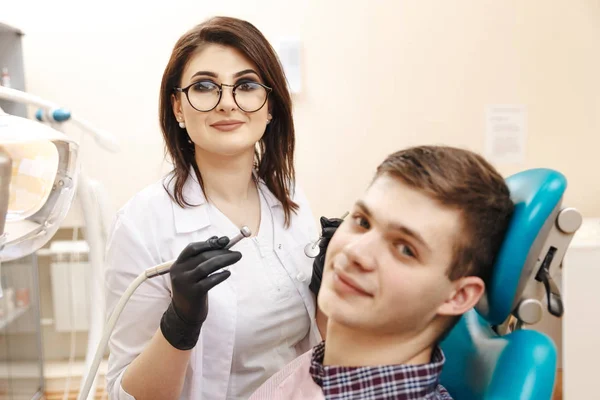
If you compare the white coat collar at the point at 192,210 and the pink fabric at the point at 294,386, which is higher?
the white coat collar at the point at 192,210

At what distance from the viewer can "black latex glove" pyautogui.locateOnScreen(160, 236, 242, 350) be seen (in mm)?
1002

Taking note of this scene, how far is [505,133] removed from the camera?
2.61m

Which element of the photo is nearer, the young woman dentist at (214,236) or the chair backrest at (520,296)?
the chair backrest at (520,296)

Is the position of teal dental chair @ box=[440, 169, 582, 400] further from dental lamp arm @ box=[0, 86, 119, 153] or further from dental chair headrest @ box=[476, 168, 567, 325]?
dental lamp arm @ box=[0, 86, 119, 153]

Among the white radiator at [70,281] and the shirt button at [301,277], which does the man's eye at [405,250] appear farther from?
the white radiator at [70,281]

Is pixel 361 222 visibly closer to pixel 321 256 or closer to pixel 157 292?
pixel 321 256

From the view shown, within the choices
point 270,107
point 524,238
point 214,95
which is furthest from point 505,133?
point 524,238

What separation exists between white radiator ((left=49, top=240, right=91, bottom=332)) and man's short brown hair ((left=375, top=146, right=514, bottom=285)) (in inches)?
82.6

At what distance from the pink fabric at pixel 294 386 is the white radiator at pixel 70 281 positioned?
5.74 ft

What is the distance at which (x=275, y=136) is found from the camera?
4.84ft

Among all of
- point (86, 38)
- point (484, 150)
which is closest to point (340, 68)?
point (484, 150)

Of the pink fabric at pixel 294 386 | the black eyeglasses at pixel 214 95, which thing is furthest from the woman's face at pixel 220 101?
the pink fabric at pixel 294 386

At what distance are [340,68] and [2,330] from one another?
1963 millimetres

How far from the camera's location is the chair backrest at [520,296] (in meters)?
0.83
